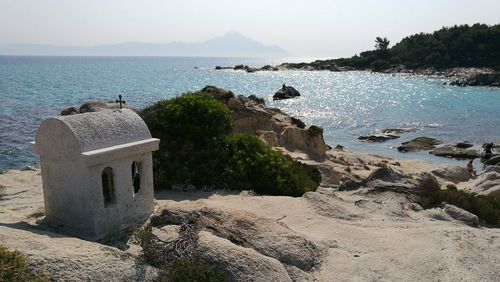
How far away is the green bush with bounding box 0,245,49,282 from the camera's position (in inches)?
276

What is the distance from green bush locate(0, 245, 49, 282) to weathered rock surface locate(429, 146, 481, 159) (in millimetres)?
36747

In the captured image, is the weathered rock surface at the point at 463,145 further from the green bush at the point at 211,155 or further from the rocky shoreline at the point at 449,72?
the rocky shoreline at the point at 449,72

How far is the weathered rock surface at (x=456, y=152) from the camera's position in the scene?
1519 inches

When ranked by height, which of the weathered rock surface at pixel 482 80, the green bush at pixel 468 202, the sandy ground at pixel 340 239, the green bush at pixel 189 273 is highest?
the green bush at pixel 189 273

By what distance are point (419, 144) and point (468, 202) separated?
92.6 feet

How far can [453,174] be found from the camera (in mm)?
29344

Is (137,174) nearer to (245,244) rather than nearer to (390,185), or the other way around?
(245,244)

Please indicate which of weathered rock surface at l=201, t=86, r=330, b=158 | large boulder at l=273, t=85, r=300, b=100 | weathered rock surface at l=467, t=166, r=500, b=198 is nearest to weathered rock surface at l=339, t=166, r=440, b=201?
weathered rock surface at l=467, t=166, r=500, b=198

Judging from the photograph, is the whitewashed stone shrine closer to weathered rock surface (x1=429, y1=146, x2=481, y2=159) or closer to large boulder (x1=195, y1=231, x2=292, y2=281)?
large boulder (x1=195, y1=231, x2=292, y2=281)

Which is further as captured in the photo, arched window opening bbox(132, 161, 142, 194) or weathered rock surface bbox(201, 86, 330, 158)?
weathered rock surface bbox(201, 86, 330, 158)

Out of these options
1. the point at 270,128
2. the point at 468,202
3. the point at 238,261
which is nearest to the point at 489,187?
the point at 468,202

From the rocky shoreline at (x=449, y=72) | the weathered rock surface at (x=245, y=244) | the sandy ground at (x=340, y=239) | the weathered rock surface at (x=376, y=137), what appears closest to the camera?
the sandy ground at (x=340, y=239)

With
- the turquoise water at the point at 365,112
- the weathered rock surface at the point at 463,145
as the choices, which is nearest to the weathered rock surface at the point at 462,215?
the turquoise water at the point at 365,112

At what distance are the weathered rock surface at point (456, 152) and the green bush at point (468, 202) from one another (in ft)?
79.3
